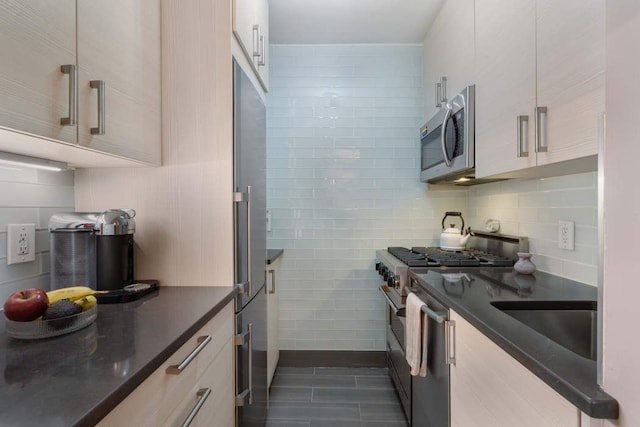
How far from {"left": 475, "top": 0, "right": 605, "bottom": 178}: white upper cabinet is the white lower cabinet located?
0.64 meters

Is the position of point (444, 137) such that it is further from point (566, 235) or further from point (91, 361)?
point (91, 361)

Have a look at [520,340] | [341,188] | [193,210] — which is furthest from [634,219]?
[341,188]

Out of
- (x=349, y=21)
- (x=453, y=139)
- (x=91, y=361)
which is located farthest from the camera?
(x=349, y=21)

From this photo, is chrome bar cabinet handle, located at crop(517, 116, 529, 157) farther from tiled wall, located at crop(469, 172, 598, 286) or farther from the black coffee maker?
the black coffee maker

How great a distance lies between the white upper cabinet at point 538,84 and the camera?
3.18ft

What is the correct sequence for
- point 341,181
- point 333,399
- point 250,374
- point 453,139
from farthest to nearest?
point 341,181
point 333,399
point 453,139
point 250,374

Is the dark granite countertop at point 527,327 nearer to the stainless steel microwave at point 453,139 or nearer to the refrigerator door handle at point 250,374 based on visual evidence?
the stainless steel microwave at point 453,139

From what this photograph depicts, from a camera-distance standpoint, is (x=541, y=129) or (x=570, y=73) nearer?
(x=570, y=73)

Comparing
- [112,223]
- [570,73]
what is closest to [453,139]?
[570,73]

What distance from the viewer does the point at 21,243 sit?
1.16 metres

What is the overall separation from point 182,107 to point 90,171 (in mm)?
482

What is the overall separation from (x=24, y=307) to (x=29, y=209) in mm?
532

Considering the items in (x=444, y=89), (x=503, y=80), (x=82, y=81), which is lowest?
(x=82, y=81)

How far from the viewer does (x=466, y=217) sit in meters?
2.74
